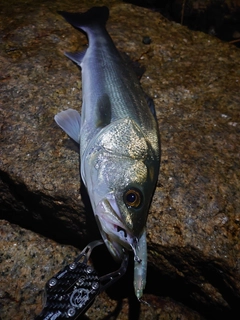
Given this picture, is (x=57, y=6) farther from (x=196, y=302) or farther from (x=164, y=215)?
(x=196, y=302)

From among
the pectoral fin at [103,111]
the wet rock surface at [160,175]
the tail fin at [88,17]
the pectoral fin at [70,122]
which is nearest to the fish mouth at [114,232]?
the wet rock surface at [160,175]

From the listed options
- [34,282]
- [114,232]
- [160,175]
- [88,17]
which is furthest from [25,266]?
[88,17]

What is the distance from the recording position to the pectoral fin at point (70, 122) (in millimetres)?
2910

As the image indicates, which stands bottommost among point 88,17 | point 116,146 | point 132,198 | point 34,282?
point 34,282

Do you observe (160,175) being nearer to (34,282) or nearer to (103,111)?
(103,111)

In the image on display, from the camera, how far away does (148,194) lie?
7.54ft

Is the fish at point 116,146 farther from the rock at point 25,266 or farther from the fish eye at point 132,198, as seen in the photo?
the rock at point 25,266

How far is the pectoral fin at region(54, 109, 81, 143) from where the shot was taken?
2.91 metres

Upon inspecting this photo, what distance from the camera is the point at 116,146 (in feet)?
8.05

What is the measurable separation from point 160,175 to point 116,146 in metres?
0.59

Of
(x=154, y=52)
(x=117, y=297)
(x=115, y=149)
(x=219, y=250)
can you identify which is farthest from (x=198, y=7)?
(x=117, y=297)

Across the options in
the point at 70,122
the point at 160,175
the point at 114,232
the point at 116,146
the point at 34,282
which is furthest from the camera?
the point at 70,122

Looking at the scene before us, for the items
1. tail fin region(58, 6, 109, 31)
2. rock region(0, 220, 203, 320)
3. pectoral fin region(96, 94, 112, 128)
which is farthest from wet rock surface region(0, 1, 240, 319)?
pectoral fin region(96, 94, 112, 128)

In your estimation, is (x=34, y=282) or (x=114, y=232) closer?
(x=114, y=232)
